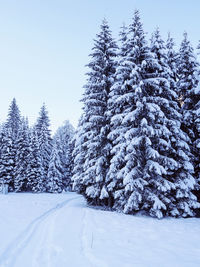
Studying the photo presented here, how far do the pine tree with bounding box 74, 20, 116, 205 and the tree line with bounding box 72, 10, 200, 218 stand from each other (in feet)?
0.26

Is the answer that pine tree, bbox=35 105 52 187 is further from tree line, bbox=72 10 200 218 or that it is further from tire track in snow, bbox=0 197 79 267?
tire track in snow, bbox=0 197 79 267

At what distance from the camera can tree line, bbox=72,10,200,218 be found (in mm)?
13883

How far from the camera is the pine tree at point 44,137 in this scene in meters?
42.2

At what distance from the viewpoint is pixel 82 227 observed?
9.61m

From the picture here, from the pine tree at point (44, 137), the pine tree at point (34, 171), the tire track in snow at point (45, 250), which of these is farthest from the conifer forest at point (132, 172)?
the pine tree at point (44, 137)

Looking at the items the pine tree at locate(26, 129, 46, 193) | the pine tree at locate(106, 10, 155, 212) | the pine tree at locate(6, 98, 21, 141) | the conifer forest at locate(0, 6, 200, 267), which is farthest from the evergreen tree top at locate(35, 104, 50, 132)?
the pine tree at locate(106, 10, 155, 212)

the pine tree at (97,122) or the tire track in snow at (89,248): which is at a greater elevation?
the pine tree at (97,122)

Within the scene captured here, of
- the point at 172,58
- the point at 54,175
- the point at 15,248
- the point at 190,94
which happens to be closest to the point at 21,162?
the point at 54,175

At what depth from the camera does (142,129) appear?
1416cm

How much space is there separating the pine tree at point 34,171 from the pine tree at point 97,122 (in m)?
21.4

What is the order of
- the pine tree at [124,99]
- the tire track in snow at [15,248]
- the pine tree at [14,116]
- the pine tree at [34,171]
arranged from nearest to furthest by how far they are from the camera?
the tire track in snow at [15,248] < the pine tree at [124,99] < the pine tree at [34,171] < the pine tree at [14,116]

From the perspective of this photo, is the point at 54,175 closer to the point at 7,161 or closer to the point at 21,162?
the point at 21,162

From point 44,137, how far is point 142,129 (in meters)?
32.5

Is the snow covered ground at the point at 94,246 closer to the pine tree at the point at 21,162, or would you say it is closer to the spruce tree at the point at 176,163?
the spruce tree at the point at 176,163
